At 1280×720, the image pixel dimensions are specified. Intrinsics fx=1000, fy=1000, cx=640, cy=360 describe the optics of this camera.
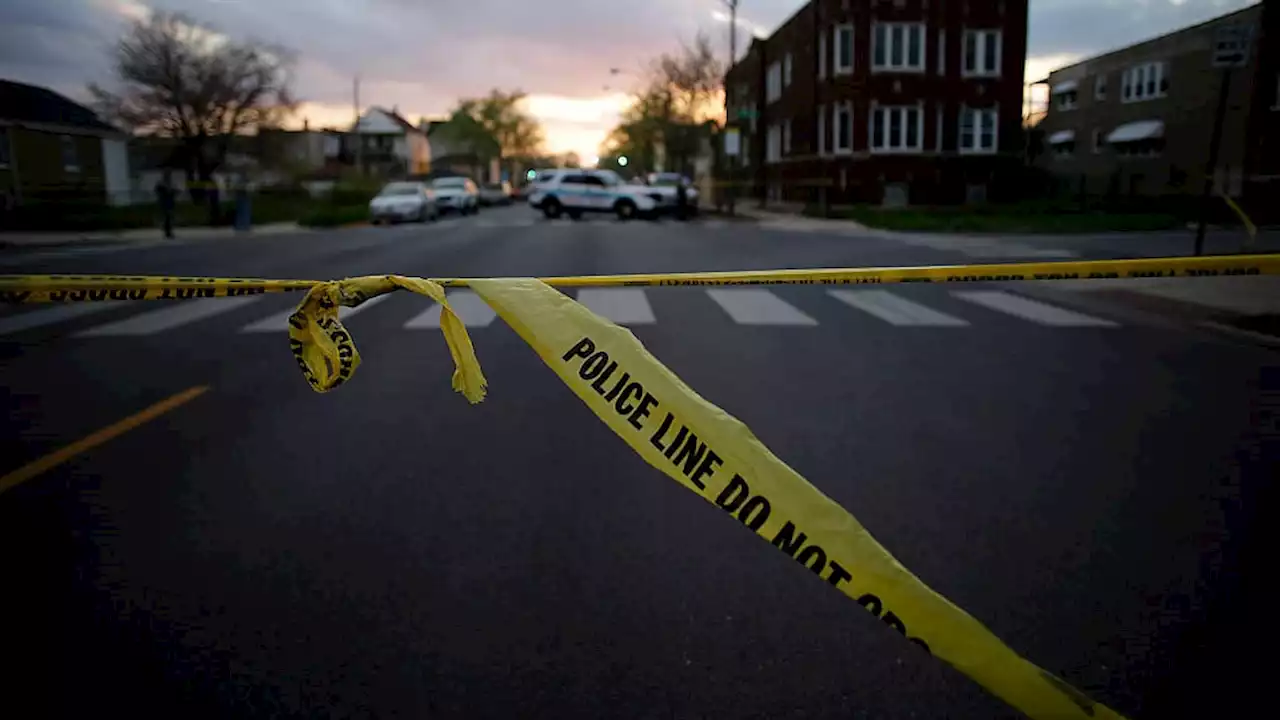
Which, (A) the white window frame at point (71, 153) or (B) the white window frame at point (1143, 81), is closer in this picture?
(A) the white window frame at point (71, 153)

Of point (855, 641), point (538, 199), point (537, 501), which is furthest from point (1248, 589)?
point (538, 199)

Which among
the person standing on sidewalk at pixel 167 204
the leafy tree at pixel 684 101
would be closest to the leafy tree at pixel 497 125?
the leafy tree at pixel 684 101

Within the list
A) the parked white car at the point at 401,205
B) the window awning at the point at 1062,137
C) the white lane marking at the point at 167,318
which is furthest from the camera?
the window awning at the point at 1062,137

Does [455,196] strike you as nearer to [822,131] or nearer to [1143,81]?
[822,131]

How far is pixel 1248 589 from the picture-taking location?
3875mm

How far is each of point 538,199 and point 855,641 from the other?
3876cm

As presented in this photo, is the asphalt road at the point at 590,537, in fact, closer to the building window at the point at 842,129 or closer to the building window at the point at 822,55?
the building window at the point at 842,129

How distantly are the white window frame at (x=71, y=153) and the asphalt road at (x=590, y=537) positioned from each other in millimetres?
25854

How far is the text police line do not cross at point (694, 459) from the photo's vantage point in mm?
2141

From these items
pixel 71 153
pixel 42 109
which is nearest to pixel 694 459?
pixel 42 109

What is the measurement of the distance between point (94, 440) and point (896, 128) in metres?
38.1

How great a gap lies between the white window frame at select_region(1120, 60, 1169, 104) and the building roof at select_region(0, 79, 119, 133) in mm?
40597

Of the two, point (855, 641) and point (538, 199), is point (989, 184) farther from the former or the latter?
point (855, 641)

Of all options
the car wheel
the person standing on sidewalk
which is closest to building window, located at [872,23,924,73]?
the car wheel
